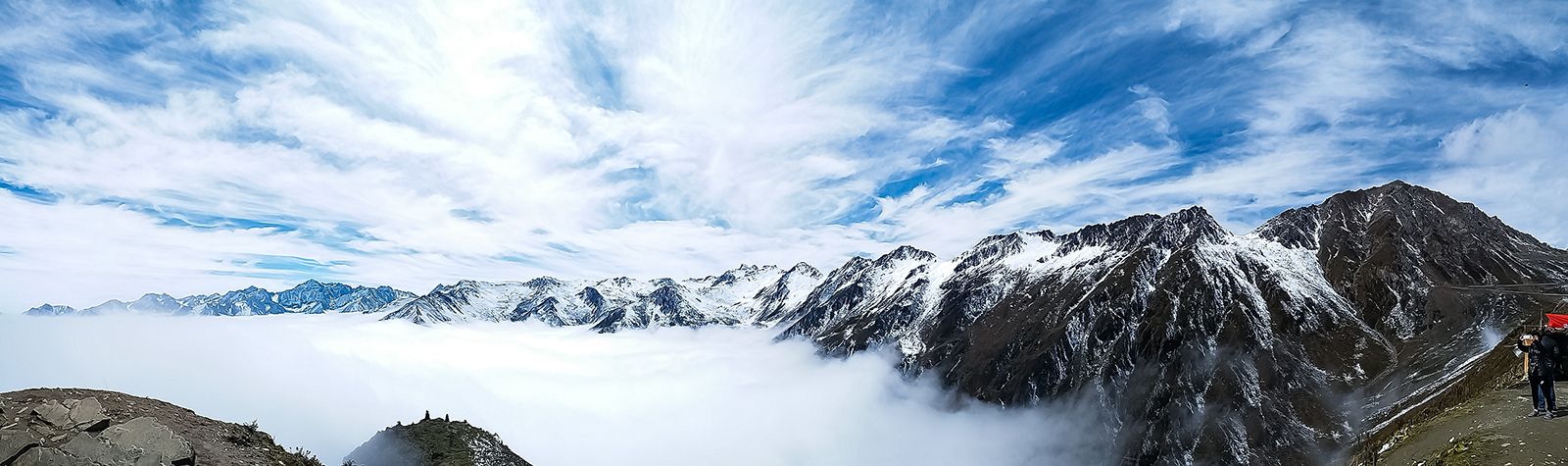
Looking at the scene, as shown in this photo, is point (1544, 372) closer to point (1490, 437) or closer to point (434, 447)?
point (1490, 437)

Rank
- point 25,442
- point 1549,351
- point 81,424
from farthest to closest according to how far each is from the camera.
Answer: point 1549,351 < point 81,424 < point 25,442

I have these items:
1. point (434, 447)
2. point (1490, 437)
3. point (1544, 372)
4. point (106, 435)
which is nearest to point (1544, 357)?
point (1544, 372)

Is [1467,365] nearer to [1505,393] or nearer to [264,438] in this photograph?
[1505,393]

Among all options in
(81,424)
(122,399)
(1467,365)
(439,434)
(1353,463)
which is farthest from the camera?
(1467,365)

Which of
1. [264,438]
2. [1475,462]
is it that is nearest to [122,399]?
[264,438]

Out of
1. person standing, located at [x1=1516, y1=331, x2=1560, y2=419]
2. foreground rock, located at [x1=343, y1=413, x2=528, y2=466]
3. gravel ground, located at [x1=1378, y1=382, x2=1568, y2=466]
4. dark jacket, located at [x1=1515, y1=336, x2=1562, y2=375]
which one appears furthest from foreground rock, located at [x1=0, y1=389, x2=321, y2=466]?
person standing, located at [x1=1516, y1=331, x2=1560, y2=419]

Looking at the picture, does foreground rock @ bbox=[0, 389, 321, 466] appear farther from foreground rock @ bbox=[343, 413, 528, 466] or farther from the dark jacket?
the dark jacket

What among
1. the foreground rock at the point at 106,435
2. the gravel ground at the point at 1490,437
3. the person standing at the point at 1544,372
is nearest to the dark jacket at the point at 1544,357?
the person standing at the point at 1544,372

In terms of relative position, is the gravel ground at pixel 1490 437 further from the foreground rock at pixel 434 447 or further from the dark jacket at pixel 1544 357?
the foreground rock at pixel 434 447
